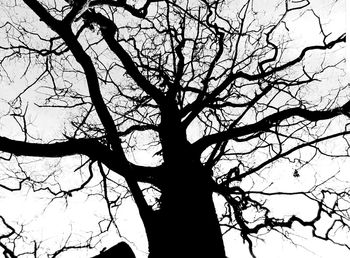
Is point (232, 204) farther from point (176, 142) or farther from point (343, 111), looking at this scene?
point (343, 111)

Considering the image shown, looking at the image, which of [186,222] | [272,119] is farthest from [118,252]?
[272,119]

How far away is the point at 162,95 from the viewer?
18.5ft

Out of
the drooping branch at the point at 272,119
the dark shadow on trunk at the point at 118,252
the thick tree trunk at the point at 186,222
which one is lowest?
the dark shadow on trunk at the point at 118,252

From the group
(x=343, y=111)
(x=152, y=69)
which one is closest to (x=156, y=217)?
(x=343, y=111)

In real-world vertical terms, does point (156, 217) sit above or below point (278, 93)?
below

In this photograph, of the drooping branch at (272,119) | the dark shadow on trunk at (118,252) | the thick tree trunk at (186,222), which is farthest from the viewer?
the drooping branch at (272,119)

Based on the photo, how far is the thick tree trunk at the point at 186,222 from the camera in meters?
3.77

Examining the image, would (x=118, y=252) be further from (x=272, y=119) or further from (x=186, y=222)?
(x=272, y=119)

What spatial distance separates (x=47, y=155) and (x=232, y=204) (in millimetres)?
3129

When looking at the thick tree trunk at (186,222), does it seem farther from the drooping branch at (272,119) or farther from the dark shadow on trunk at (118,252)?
the dark shadow on trunk at (118,252)

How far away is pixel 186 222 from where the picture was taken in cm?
405

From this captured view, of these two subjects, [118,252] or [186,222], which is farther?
[186,222]

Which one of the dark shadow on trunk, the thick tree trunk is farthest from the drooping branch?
the dark shadow on trunk

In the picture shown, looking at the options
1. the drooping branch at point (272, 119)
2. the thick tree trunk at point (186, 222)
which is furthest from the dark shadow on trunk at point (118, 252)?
the drooping branch at point (272, 119)
